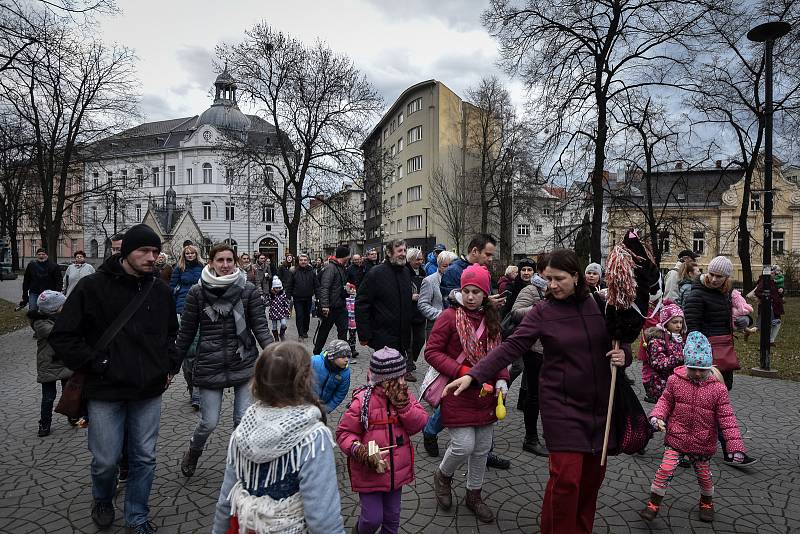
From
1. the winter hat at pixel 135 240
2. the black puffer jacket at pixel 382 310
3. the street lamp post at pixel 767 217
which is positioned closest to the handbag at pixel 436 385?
the black puffer jacket at pixel 382 310

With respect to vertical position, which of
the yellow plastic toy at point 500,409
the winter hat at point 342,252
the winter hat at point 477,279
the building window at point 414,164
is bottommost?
the yellow plastic toy at point 500,409

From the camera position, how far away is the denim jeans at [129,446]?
3256 millimetres

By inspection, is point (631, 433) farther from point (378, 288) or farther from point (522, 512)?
point (378, 288)

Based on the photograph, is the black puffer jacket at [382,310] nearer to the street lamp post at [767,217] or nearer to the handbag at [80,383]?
the handbag at [80,383]

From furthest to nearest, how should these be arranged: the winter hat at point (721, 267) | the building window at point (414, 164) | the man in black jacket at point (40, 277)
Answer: the building window at point (414, 164)
the man in black jacket at point (40, 277)
the winter hat at point (721, 267)

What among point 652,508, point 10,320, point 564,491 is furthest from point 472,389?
point 10,320

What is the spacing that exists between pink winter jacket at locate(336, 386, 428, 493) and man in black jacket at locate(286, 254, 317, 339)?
8401 millimetres

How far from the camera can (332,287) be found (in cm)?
959

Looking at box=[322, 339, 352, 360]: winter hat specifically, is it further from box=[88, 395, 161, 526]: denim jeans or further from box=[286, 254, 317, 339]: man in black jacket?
box=[286, 254, 317, 339]: man in black jacket

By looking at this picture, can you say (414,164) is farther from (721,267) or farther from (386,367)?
(386,367)

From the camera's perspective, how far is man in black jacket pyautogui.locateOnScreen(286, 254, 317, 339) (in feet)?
36.7

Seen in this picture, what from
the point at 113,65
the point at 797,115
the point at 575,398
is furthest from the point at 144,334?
the point at 113,65

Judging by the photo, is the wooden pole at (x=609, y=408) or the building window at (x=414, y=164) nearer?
the wooden pole at (x=609, y=408)

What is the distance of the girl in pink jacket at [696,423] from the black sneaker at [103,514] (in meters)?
3.87
